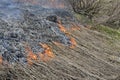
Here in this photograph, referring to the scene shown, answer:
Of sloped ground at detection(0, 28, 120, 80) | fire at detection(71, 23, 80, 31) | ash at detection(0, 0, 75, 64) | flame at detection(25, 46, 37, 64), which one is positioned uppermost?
ash at detection(0, 0, 75, 64)

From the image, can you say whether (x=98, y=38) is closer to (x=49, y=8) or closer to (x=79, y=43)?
(x=79, y=43)

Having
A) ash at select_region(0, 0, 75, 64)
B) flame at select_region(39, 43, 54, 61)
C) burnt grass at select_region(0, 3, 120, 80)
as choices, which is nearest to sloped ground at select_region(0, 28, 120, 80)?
burnt grass at select_region(0, 3, 120, 80)

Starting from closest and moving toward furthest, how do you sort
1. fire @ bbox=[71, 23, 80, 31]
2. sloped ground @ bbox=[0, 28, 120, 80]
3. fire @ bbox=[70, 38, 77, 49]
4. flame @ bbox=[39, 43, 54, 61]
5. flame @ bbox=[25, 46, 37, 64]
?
sloped ground @ bbox=[0, 28, 120, 80]
flame @ bbox=[25, 46, 37, 64]
flame @ bbox=[39, 43, 54, 61]
fire @ bbox=[70, 38, 77, 49]
fire @ bbox=[71, 23, 80, 31]

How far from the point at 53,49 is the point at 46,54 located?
40 cm

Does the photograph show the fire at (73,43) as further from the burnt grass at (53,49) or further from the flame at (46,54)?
the flame at (46,54)

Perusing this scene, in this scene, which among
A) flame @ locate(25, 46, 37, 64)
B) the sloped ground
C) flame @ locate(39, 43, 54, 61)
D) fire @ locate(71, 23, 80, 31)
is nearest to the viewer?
the sloped ground

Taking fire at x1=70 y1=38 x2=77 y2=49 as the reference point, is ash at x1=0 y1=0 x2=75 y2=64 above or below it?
above

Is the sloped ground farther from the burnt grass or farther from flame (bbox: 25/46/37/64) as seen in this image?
flame (bbox: 25/46/37/64)

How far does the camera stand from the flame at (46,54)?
6.36 metres

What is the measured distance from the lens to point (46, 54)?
256 inches

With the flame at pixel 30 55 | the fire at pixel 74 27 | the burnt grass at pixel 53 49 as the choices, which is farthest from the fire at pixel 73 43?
the flame at pixel 30 55

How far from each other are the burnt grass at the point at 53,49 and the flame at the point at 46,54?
9 centimetres

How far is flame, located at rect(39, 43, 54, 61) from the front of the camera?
20.9 ft

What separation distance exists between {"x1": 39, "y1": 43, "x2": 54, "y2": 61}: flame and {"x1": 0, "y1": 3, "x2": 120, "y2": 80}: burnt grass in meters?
0.09
